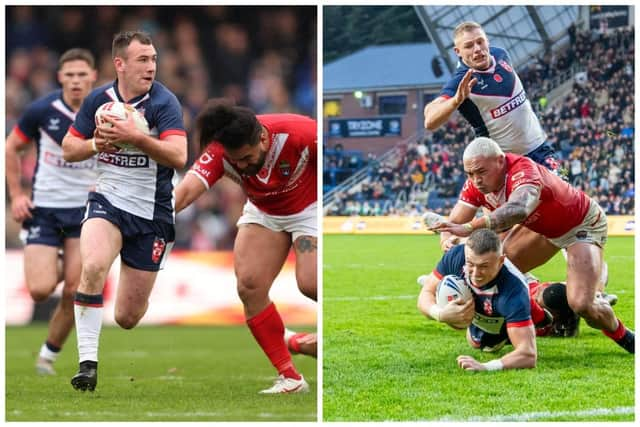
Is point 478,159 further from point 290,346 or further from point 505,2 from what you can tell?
point 290,346

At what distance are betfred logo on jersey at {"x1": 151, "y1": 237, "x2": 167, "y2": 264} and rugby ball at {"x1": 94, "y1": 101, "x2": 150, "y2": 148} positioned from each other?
60 centimetres

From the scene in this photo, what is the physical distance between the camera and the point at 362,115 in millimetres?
4848

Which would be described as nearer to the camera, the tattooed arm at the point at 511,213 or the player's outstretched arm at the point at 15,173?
the tattooed arm at the point at 511,213

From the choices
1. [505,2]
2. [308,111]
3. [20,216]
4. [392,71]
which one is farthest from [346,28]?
[308,111]

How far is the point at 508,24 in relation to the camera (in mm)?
4855

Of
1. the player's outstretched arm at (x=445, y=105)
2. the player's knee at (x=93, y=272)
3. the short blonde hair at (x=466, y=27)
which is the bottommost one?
the player's knee at (x=93, y=272)

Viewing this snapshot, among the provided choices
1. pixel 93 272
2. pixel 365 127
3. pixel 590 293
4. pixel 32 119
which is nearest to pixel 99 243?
pixel 93 272

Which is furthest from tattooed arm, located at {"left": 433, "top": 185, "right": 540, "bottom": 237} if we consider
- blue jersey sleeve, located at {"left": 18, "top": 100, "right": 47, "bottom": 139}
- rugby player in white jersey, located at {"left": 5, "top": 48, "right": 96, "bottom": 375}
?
blue jersey sleeve, located at {"left": 18, "top": 100, "right": 47, "bottom": 139}

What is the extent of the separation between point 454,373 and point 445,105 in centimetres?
129

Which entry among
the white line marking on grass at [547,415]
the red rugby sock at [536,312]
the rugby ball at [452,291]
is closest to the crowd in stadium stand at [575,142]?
the red rugby sock at [536,312]

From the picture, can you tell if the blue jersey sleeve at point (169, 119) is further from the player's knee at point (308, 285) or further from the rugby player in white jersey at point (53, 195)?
the rugby player in white jersey at point (53, 195)

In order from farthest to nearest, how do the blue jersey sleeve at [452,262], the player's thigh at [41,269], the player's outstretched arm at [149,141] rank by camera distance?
the player's thigh at [41,269]
the blue jersey sleeve at [452,262]
the player's outstretched arm at [149,141]

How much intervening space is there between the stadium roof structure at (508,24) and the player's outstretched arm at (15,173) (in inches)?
105

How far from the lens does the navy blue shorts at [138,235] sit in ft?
15.0
